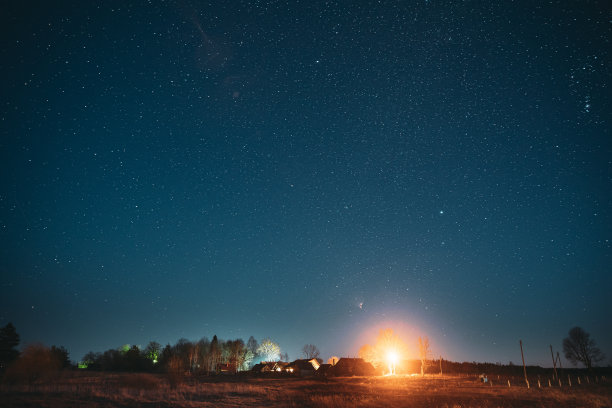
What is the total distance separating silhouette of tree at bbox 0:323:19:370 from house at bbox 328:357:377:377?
2296 inches

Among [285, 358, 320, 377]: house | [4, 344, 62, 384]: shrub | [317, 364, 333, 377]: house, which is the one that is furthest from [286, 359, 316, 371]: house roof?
[4, 344, 62, 384]: shrub

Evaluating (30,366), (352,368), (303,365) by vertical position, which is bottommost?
(303,365)

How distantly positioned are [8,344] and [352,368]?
6296cm

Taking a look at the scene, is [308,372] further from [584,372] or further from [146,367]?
[584,372]

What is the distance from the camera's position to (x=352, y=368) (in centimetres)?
7331

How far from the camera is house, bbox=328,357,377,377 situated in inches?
2837

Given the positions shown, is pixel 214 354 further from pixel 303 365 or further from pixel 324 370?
pixel 324 370

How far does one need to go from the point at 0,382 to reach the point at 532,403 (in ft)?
156

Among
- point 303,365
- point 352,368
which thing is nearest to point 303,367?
point 303,365

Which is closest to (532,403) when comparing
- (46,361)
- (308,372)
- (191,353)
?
(46,361)

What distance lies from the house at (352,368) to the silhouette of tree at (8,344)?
5832 centimetres

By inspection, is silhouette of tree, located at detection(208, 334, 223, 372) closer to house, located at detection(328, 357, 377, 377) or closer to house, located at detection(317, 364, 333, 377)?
house, located at detection(317, 364, 333, 377)

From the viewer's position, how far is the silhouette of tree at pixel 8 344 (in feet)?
170

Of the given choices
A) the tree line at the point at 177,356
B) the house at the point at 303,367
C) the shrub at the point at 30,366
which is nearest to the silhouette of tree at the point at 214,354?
the tree line at the point at 177,356
